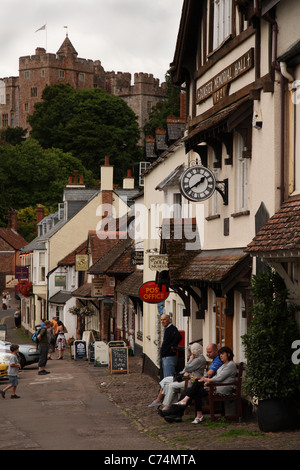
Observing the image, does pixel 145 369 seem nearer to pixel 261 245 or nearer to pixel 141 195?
pixel 141 195

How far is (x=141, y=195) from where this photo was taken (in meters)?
30.4

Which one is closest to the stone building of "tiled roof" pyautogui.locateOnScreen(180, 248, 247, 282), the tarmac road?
the tarmac road

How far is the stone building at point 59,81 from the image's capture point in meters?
147

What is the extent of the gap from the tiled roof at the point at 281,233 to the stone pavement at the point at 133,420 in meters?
2.55

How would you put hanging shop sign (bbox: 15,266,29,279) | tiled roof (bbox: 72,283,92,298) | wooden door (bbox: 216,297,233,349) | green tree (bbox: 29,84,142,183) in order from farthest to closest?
green tree (bbox: 29,84,142,183)
hanging shop sign (bbox: 15,266,29,279)
tiled roof (bbox: 72,283,92,298)
wooden door (bbox: 216,297,233,349)

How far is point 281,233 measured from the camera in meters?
11.9

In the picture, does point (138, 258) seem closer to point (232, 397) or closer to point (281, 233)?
point (232, 397)

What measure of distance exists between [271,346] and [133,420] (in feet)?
14.8

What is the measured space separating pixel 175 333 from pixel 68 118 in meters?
91.0

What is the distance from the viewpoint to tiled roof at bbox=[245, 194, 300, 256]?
37.2ft

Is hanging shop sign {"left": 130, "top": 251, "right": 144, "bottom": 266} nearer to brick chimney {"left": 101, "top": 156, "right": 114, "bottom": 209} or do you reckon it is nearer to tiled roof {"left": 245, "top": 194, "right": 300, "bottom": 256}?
tiled roof {"left": 245, "top": 194, "right": 300, "bottom": 256}

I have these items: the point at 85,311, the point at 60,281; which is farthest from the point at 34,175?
the point at 85,311

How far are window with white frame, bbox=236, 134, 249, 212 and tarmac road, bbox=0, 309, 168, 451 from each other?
4.30m
